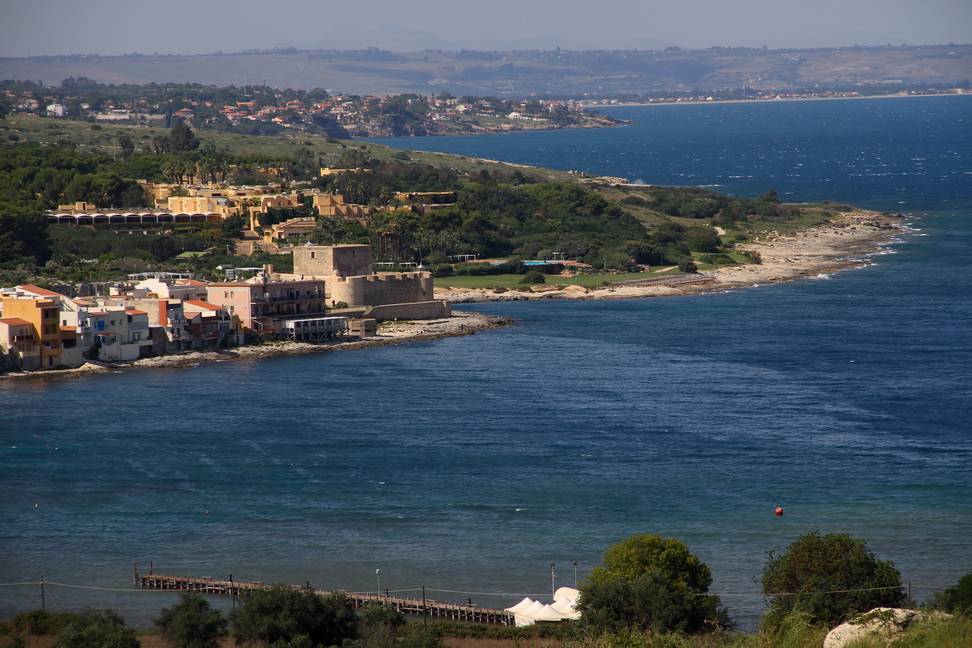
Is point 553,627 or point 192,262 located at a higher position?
point 192,262

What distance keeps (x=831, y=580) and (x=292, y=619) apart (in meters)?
9.76

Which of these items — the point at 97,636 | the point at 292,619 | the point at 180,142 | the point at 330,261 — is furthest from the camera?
the point at 180,142

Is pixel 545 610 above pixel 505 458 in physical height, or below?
below

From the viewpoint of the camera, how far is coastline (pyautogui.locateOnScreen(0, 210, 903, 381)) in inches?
1964

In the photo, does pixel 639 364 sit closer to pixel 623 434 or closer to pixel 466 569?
pixel 623 434

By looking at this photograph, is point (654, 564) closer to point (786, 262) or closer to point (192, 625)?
point (192, 625)

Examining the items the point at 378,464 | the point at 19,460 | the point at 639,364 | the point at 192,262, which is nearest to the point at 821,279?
the point at 639,364

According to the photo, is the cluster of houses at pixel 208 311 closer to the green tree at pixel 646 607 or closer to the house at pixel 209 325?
the house at pixel 209 325

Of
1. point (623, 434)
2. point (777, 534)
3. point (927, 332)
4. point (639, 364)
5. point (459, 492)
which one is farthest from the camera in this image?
point (927, 332)

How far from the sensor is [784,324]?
57406mm

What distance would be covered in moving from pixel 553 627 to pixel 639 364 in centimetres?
2845

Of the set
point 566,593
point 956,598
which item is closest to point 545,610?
point 566,593

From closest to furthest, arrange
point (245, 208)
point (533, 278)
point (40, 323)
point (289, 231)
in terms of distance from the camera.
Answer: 1. point (40, 323)
2. point (533, 278)
3. point (289, 231)
4. point (245, 208)

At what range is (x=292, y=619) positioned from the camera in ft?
66.4
